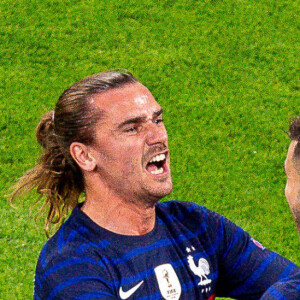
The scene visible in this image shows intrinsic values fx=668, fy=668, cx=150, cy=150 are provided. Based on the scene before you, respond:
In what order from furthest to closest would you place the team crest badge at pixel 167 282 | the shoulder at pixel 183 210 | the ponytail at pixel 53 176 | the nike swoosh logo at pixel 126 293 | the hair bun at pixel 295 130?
1. the ponytail at pixel 53 176
2. the shoulder at pixel 183 210
3. the team crest badge at pixel 167 282
4. the nike swoosh logo at pixel 126 293
5. the hair bun at pixel 295 130

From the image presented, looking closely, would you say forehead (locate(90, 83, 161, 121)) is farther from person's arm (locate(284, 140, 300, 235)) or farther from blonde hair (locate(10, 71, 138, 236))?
person's arm (locate(284, 140, 300, 235))

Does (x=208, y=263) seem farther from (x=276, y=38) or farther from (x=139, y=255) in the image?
(x=276, y=38)

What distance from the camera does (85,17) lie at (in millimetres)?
10141

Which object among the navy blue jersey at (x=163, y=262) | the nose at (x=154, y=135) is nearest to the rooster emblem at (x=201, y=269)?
the navy blue jersey at (x=163, y=262)

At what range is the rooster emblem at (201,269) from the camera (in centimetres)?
347

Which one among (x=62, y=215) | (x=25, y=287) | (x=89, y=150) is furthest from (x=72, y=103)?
(x=25, y=287)

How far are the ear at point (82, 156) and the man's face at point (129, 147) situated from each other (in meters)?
0.04

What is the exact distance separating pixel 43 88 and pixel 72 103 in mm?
5663

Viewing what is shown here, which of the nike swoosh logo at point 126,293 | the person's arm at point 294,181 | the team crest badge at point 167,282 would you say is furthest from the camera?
the team crest badge at point 167,282

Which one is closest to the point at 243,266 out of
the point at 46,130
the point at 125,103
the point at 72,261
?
the point at 72,261

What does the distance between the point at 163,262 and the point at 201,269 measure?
0.73ft

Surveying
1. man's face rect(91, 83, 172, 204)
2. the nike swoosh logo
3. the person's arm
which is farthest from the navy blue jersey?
the person's arm

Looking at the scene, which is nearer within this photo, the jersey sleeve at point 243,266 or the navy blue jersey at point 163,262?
the navy blue jersey at point 163,262

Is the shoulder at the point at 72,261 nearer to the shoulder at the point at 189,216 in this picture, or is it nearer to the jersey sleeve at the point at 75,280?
the jersey sleeve at the point at 75,280
